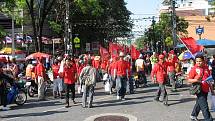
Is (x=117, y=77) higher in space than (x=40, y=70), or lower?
lower

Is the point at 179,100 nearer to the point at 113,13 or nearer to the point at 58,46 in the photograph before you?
the point at 58,46

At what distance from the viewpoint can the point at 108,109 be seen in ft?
50.5

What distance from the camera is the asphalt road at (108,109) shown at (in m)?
13.7

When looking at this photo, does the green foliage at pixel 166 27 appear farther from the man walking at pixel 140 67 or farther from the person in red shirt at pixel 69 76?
the person in red shirt at pixel 69 76

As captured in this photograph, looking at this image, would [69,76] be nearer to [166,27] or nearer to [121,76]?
[121,76]

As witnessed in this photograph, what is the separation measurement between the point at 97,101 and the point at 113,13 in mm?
57344

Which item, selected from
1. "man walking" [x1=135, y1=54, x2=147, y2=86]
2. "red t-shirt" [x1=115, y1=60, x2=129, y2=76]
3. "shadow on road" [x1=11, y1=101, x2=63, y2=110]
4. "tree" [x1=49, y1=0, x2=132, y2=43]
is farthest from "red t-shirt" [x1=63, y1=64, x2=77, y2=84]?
"tree" [x1=49, y1=0, x2=132, y2=43]

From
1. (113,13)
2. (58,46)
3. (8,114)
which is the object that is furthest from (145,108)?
(113,13)

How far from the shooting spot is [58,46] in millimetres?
60281

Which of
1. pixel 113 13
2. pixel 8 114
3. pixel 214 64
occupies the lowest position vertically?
pixel 8 114

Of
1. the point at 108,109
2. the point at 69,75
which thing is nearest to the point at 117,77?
the point at 69,75

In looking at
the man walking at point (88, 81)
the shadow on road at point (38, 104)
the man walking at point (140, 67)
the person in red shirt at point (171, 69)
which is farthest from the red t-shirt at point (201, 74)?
the man walking at point (140, 67)

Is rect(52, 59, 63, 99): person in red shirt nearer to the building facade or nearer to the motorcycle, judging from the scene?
the motorcycle

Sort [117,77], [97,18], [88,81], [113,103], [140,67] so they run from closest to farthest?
[88,81]
[113,103]
[117,77]
[140,67]
[97,18]
